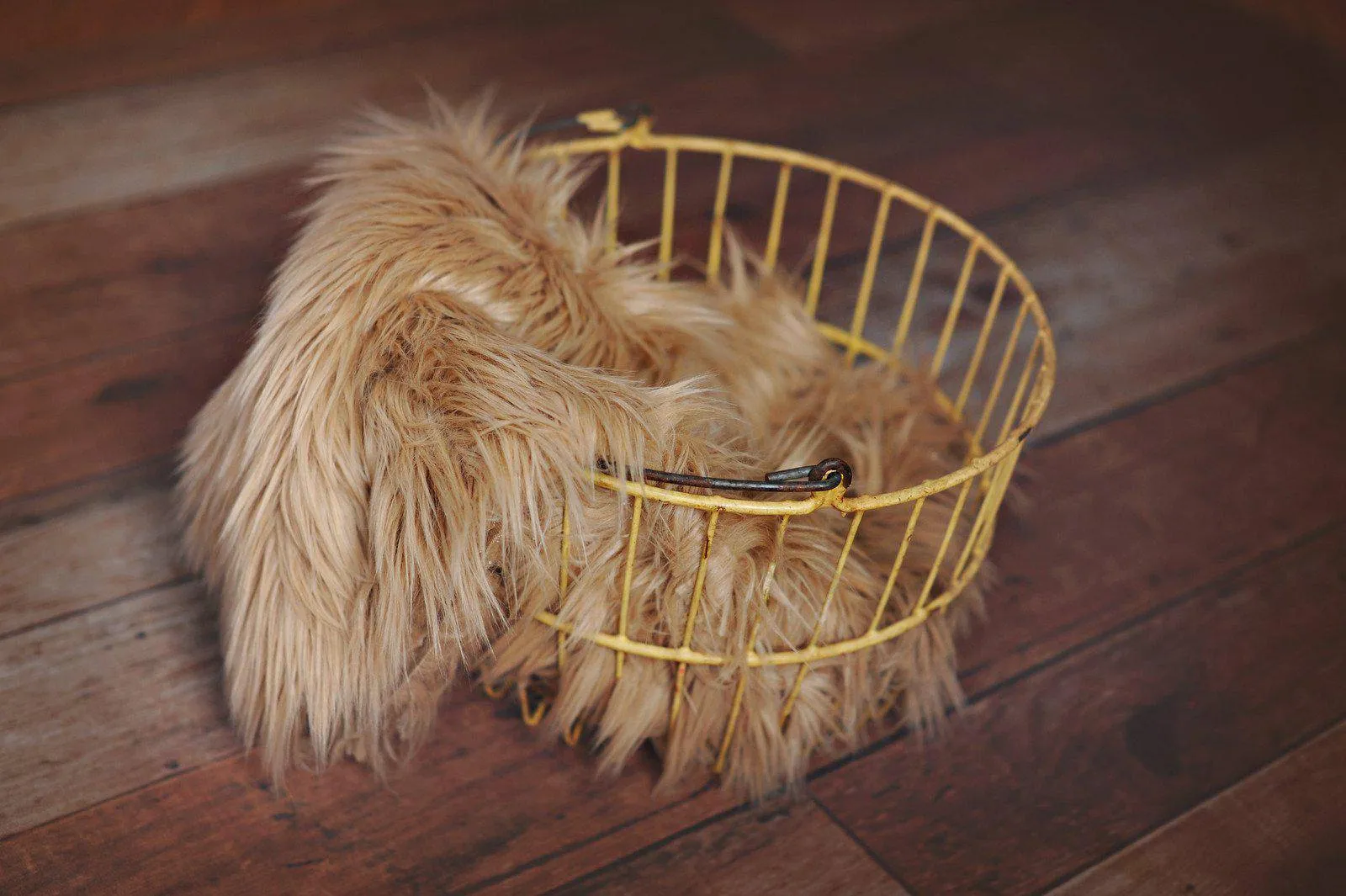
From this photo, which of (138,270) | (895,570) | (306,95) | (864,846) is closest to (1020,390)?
(895,570)

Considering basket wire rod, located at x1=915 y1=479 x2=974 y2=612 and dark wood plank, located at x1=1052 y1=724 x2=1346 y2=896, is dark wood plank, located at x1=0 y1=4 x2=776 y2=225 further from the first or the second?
dark wood plank, located at x1=1052 y1=724 x2=1346 y2=896

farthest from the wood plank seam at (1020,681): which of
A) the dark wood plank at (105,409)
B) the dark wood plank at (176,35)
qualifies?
the dark wood plank at (176,35)

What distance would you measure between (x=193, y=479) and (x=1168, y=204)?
38.8 inches

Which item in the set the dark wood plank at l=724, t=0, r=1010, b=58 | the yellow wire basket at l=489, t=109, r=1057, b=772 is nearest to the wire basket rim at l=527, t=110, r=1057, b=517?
the yellow wire basket at l=489, t=109, r=1057, b=772

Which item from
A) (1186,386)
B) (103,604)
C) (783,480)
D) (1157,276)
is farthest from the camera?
(1157,276)

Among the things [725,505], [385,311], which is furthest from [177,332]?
[725,505]

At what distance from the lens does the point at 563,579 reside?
0.63 metres

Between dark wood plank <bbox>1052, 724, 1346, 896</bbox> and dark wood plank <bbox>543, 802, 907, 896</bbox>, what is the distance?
0.38 ft

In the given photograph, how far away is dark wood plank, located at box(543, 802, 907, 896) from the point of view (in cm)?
66

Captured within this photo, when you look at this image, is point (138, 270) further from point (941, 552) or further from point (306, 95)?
point (941, 552)

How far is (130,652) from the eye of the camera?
0.76 m

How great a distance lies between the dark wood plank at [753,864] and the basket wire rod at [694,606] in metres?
0.07

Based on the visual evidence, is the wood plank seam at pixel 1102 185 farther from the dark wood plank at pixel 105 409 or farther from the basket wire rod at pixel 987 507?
the dark wood plank at pixel 105 409

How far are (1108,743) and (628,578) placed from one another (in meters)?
0.34
